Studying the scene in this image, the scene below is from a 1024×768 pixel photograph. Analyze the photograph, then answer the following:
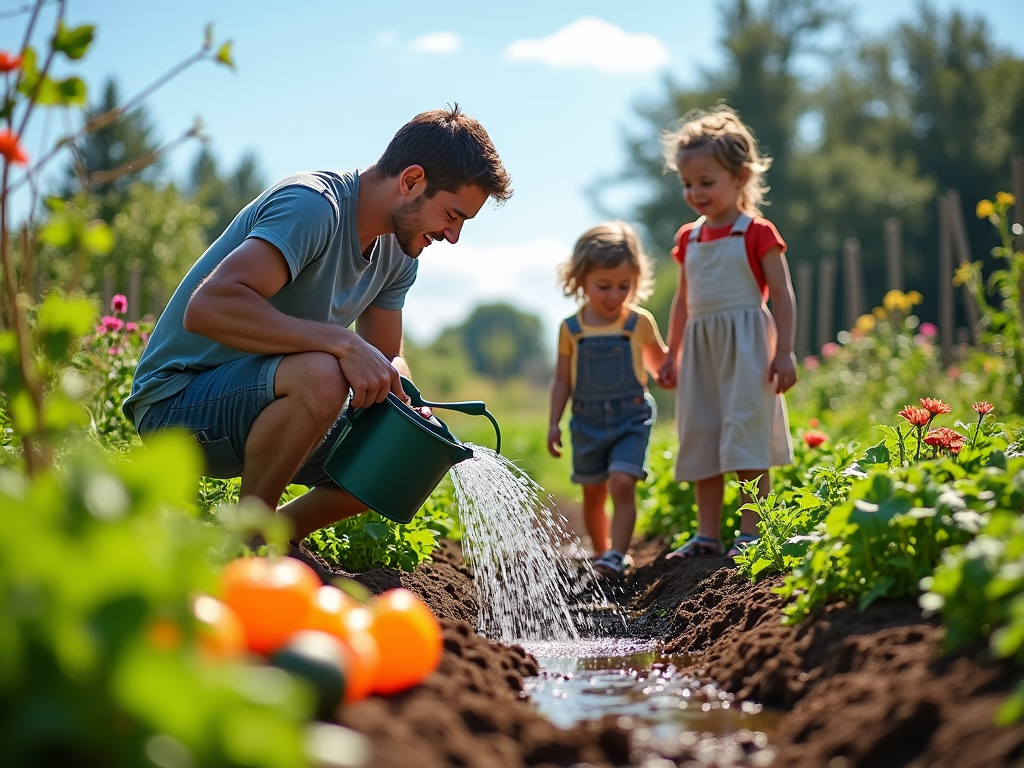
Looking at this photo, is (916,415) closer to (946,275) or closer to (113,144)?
(946,275)

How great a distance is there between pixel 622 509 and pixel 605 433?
405mm

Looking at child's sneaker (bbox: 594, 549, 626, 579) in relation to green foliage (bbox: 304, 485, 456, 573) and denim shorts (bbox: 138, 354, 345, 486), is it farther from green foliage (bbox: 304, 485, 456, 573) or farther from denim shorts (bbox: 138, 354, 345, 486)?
denim shorts (bbox: 138, 354, 345, 486)

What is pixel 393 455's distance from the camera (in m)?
3.00

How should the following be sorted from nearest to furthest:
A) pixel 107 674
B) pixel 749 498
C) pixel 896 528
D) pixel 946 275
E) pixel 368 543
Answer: pixel 107 674 → pixel 896 528 → pixel 368 543 → pixel 749 498 → pixel 946 275

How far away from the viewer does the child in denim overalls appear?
15.9 ft

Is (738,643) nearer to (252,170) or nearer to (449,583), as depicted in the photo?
(449,583)

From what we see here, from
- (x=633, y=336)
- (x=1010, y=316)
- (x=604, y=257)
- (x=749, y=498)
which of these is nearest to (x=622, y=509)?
(x=749, y=498)

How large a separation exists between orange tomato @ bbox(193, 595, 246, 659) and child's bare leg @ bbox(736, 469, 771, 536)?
9.25 feet

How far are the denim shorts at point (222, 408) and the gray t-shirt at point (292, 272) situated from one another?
0.06 metres

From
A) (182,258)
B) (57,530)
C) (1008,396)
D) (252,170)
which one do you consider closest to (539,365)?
(252,170)

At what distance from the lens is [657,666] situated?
2770 mm

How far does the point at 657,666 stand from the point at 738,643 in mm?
295

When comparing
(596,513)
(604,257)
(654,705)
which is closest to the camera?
(654,705)

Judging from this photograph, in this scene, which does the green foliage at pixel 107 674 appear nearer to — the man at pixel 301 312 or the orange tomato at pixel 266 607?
the orange tomato at pixel 266 607
